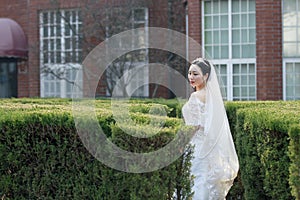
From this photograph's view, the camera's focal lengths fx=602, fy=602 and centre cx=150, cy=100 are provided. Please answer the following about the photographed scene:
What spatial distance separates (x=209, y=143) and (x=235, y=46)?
718 centimetres

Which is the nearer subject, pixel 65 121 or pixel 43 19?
pixel 65 121

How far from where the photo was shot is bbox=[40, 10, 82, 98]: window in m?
16.8

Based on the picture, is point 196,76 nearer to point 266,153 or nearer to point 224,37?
point 266,153

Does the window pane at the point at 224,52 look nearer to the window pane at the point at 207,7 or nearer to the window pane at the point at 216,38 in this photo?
the window pane at the point at 216,38

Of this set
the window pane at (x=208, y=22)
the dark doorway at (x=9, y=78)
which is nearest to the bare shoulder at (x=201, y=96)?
the window pane at (x=208, y=22)

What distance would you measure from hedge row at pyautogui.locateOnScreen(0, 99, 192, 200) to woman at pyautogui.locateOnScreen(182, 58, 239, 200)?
5.59 ft

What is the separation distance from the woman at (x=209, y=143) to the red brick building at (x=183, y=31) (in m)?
6.49

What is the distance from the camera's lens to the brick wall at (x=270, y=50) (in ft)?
45.2

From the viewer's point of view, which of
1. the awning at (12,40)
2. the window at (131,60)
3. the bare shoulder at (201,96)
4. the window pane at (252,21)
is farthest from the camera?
the awning at (12,40)

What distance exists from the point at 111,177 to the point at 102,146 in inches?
11.3

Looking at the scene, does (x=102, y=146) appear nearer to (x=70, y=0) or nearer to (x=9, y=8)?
(x=70, y=0)

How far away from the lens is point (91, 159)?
18.0ft

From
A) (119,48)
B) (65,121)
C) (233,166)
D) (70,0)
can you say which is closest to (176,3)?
(119,48)

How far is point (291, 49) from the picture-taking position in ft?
45.6
